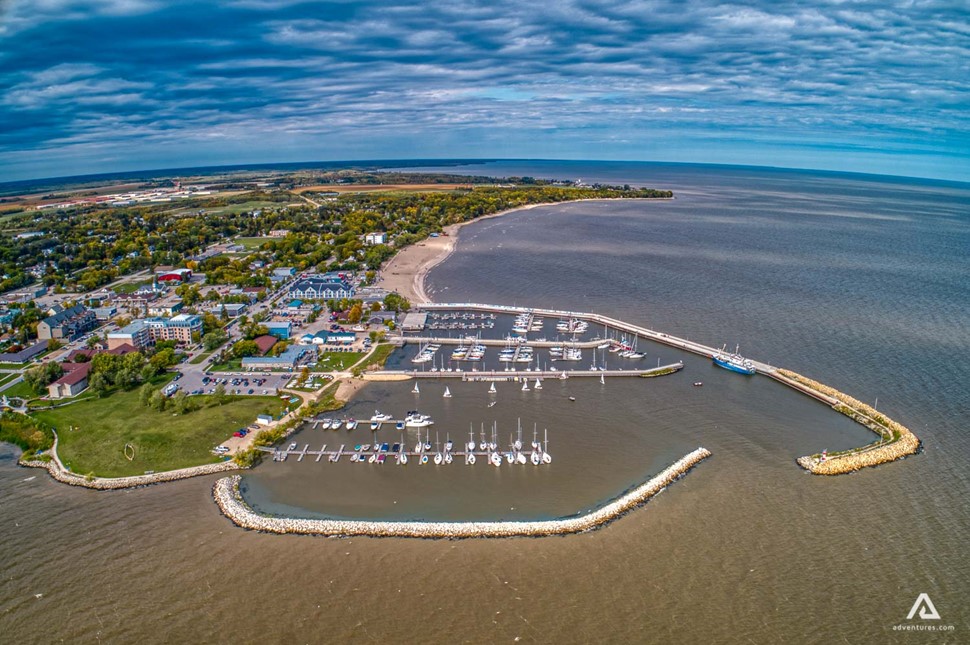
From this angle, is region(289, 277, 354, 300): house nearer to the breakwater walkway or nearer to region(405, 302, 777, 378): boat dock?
region(405, 302, 777, 378): boat dock

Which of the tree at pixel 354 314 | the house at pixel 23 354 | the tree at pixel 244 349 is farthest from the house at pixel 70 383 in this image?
the tree at pixel 354 314

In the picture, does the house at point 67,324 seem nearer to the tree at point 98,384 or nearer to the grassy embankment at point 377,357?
the tree at point 98,384

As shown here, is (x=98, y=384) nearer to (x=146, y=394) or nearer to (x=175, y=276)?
(x=146, y=394)

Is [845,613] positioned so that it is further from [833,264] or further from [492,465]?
[833,264]

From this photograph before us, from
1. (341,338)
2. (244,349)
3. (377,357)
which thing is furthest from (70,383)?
(377,357)

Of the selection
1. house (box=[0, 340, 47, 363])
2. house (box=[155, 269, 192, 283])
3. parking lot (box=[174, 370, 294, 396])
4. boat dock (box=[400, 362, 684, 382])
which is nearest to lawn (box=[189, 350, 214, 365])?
parking lot (box=[174, 370, 294, 396])

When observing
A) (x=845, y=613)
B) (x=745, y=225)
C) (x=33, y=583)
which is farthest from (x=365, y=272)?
(x=745, y=225)

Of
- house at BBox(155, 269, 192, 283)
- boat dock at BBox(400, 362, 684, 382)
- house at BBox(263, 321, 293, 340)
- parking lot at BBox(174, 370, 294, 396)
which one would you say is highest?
house at BBox(155, 269, 192, 283)
